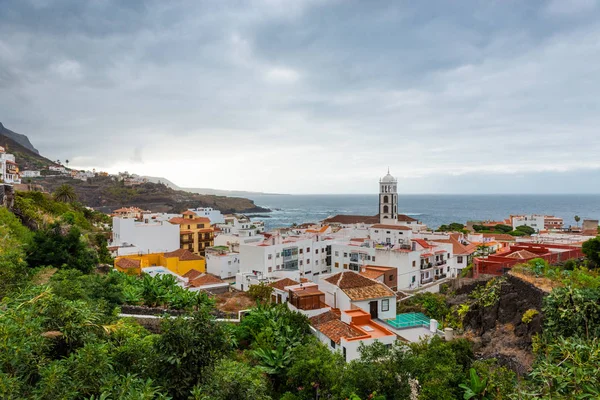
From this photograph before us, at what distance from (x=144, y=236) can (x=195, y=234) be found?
7539 mm

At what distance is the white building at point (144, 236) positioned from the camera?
39.7 m

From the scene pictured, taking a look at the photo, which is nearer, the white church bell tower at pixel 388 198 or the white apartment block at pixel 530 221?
the white church bell tower at pixel 388 198

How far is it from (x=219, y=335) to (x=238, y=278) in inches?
870

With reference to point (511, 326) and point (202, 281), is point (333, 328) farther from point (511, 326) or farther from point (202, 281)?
point (202, 281)

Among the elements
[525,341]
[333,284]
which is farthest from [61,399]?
[333,284]

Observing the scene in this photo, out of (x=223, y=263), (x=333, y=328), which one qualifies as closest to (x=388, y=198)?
(x=223, y=263)

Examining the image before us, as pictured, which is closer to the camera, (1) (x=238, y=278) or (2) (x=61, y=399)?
(2) (x=61, y=399)

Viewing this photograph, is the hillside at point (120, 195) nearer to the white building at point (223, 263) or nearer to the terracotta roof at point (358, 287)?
the white building at point (223, 263)

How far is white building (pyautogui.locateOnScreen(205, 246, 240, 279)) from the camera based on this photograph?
36156mm

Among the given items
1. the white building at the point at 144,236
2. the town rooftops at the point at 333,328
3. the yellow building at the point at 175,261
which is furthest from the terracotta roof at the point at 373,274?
the white building at the point at 144,236

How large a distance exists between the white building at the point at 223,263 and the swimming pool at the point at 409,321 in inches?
738

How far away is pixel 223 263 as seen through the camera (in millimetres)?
36188

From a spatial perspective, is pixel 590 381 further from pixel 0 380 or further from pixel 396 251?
pixel 396 251

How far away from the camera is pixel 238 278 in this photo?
96.8 feet
